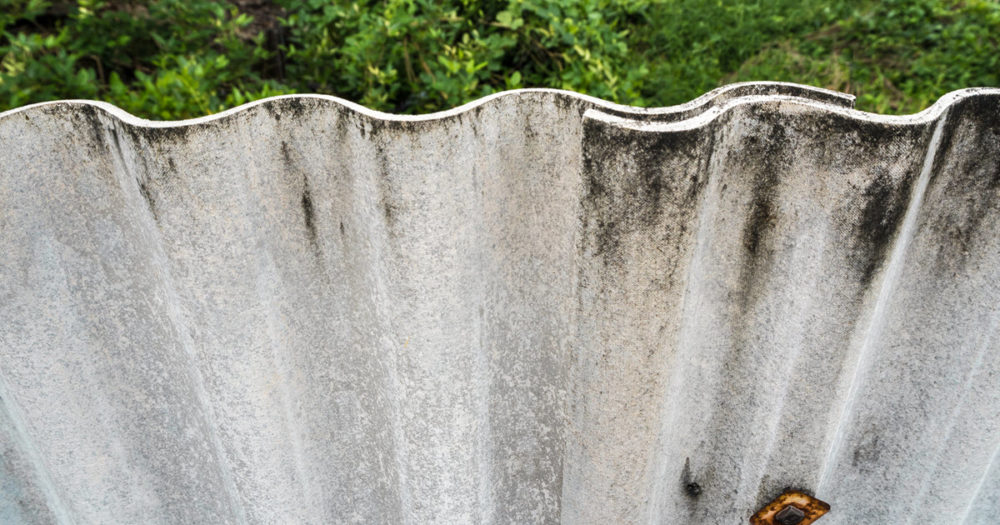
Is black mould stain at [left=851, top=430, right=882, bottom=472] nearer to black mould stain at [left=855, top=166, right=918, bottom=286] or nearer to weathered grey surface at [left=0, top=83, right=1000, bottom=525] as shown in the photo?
weathered grey surface at [left=0, top=83, right=1000, bottom=525]

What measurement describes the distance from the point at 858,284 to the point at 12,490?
7.59 ft

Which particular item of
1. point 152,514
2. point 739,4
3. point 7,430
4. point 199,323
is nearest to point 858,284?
point 199,323

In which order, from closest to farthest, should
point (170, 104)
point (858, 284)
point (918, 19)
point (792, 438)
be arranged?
point (858, 284)
point (792, 438)
point (170, 104)
point (918, 19)

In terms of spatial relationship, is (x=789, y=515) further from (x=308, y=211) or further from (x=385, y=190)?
(x=308, y=211)

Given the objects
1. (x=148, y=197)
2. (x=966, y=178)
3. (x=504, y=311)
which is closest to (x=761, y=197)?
(x=966, y=178)

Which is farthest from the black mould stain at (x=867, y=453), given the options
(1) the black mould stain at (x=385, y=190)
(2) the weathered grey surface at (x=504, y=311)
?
(1) the black mould stain at (x=385, y=190)

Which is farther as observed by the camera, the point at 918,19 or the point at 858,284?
the point at 918,19

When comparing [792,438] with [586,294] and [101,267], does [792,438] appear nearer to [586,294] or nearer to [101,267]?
[586,294]

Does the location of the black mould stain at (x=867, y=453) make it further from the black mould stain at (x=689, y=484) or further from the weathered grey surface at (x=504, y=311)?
the black mould stain at (x=689, y=484)

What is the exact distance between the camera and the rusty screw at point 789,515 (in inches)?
84.4

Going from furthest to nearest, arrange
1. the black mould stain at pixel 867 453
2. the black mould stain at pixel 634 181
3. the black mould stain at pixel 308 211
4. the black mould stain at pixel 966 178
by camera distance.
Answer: the black mould stain at pixel 867 453 → the black mould stain at pixel 308 211 → the black mould stain at pixel 966 178 → the black mould stain at pixel 634 181

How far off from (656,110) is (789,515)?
1.21m

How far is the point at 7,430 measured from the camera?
2.10 m

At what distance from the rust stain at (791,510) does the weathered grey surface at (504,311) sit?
0.12ft
